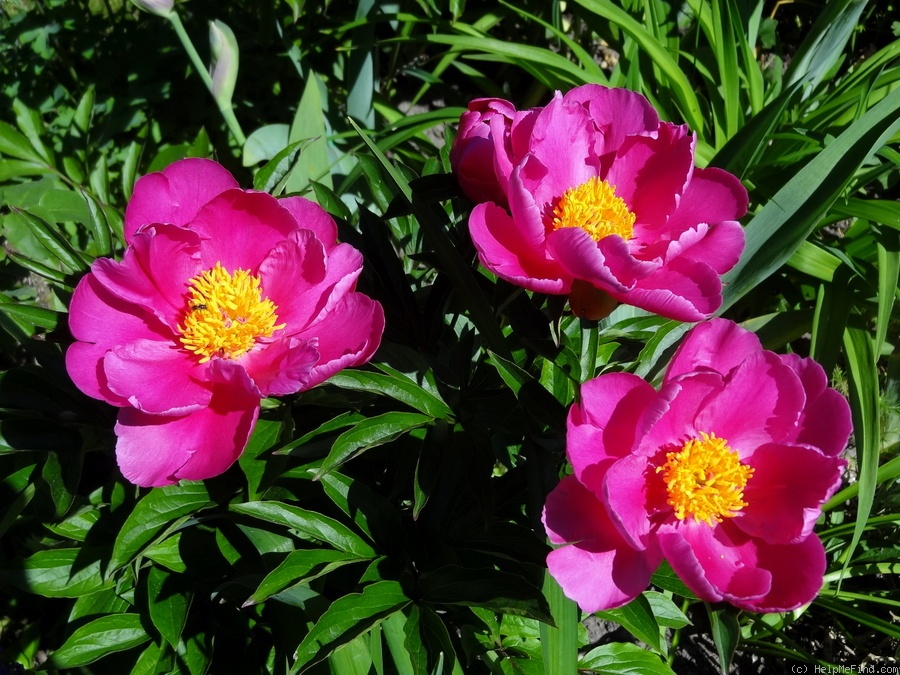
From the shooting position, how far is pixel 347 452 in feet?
2.76

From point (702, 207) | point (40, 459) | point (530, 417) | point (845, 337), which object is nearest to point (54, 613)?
point (40, 459)

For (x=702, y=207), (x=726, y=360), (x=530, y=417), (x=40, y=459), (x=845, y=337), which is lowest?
(x=845, y=337)

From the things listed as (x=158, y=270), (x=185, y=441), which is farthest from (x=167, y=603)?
(x=158, y=270)

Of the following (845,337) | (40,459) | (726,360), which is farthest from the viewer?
(845,337)

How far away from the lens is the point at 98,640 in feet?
3.51

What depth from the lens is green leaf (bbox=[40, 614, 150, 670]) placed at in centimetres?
103

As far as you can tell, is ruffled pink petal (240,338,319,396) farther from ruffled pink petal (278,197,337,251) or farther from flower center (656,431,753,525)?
flower center (656,431,753,525)

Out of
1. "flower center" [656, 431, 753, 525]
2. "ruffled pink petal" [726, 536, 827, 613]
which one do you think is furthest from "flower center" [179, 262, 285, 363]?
"ruffled pink petal" [726, 536, 827, 613]

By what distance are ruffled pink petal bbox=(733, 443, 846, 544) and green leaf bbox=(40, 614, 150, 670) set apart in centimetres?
86

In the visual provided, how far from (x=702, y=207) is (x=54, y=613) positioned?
154 cm

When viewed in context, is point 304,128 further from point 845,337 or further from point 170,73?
point 845,337

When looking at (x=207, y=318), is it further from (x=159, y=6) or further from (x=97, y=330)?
(x=159, y=6)

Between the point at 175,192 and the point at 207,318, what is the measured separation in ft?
0.48

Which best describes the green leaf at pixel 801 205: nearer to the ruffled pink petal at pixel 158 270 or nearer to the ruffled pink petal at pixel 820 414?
the ruffled pink petal at pixel 820 414
